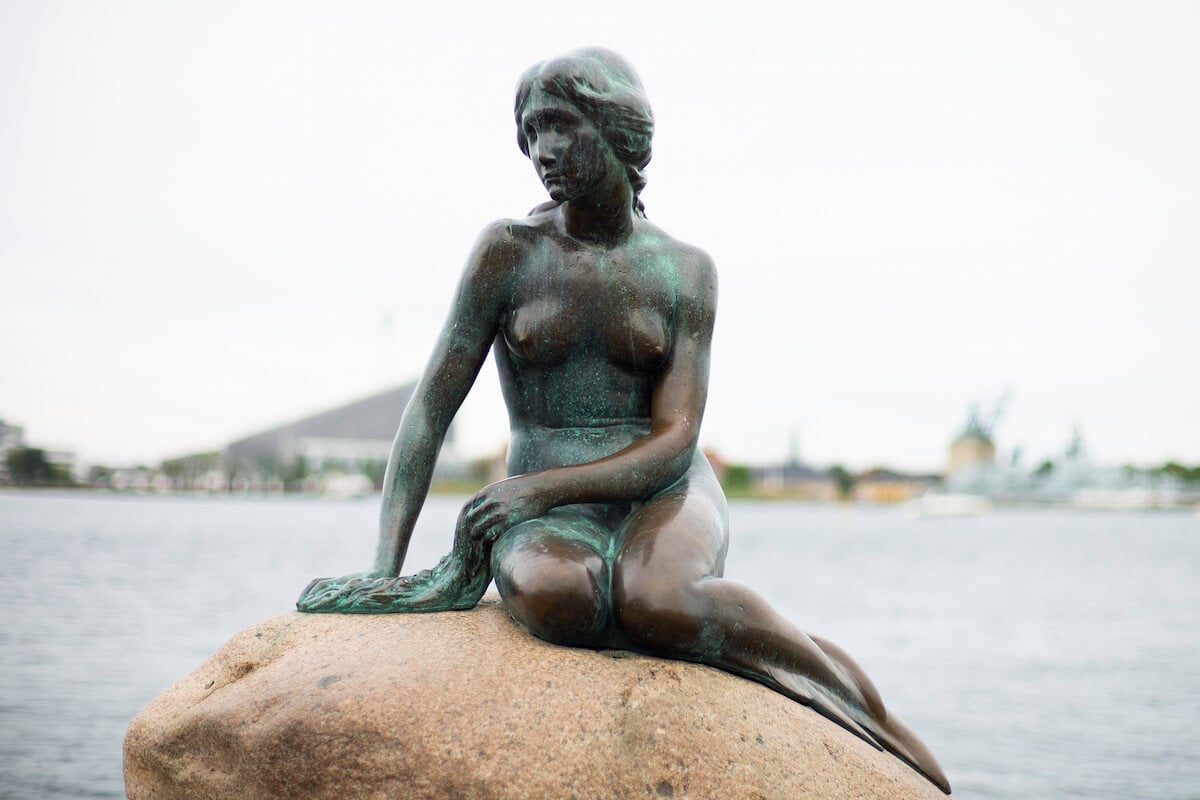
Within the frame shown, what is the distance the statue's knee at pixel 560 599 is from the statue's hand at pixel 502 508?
249mm

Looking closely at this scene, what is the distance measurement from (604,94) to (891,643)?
14339mm

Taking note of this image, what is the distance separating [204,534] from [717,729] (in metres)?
39.5

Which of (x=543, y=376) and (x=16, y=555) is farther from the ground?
(x=543, y=376)

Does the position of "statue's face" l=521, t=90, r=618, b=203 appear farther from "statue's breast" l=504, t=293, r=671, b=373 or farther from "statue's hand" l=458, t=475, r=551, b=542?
"statue's hand" l=458, t=475, r=551, b=542

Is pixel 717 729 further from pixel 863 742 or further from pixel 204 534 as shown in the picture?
pixel 204 534

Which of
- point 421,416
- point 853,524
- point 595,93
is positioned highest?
point 595,93

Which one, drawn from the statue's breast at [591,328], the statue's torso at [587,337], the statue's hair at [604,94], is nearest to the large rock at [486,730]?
the statue's torso at [587,337]

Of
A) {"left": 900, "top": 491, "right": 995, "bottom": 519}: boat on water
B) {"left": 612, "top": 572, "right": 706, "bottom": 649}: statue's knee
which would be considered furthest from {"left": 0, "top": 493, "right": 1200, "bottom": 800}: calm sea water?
{"left": 900, "top": 491, "right": 995, "bottom": 519}: boat on water

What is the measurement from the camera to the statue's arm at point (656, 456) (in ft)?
14.8

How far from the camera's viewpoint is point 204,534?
4122 centimetres

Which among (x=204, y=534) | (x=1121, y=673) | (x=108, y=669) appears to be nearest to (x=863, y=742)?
(x=108, y=669)

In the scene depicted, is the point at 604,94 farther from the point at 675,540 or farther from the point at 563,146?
the point at 675,540

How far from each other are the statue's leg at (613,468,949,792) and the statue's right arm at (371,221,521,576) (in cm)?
89

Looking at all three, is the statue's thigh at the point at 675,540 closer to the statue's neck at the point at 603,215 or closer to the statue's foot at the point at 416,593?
the statue's foot at the point at 416,593
